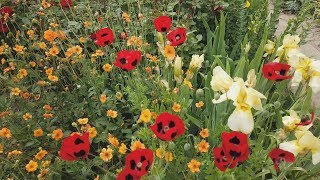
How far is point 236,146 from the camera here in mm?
1301

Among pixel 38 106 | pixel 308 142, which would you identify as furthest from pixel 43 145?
pixel 308 142

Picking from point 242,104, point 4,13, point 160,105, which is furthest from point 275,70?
point 4,13

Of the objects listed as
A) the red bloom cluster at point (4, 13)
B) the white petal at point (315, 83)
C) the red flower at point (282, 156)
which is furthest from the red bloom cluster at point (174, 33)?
the red bloom cluster at point (4, 13)

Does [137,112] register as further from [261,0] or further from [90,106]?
[261,0]

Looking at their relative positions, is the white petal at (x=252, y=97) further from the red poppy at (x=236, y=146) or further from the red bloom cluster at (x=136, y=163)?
the red bloom cluster at (x=136, y=163)

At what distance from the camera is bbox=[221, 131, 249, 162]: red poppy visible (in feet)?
4.27

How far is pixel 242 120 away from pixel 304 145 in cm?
23

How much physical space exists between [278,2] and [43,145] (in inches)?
66.6

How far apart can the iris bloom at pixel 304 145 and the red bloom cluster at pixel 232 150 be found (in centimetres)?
20

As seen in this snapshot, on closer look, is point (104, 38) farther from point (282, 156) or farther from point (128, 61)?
point (282, 156)

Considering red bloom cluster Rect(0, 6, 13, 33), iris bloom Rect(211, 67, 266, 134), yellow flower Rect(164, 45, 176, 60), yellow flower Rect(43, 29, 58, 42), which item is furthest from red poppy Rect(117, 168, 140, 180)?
red bloom cluster Rect(0, 6, 13, 33)

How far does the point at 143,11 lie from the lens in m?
2.52

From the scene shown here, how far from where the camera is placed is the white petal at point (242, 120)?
55.5 inches

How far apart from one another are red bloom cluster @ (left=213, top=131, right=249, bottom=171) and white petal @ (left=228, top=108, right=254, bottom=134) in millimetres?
87
